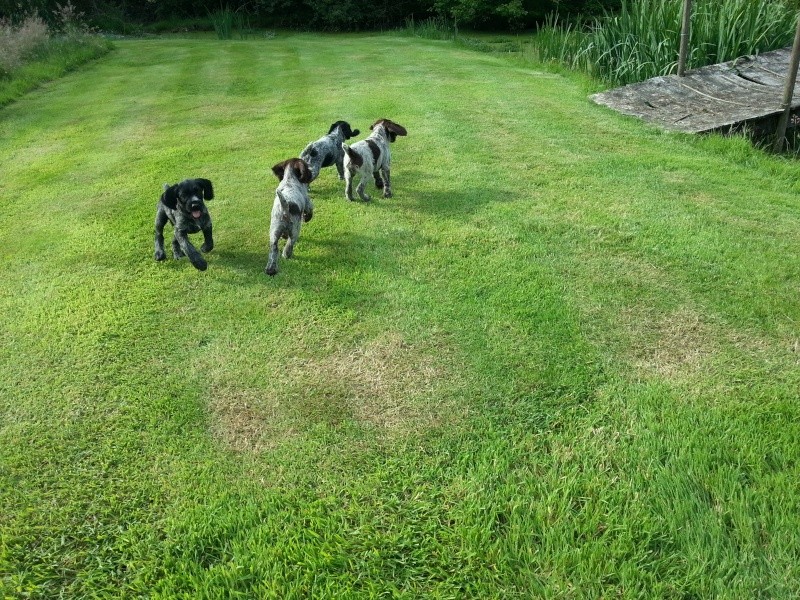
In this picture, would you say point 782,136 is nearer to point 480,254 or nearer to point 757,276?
point 757,276

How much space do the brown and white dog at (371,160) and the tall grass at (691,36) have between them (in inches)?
244

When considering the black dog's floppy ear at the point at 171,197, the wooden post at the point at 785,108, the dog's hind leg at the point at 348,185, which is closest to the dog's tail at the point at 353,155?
the dog's hind leg at the point at 348,185

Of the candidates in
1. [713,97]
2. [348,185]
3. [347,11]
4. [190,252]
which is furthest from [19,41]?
[347,11]

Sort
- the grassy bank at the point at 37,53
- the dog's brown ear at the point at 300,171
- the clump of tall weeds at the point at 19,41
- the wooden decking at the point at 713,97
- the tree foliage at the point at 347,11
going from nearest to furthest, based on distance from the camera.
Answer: the dog's brown ear at the point at 300,171
the wooden decking at the point at 713,97
the grassy bank at the point at 37,53
the clump of tall weeds at the point at 19,41
the tree foliage at the point at 347,11

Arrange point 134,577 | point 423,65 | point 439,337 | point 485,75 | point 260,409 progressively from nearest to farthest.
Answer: point 134,577
point 260,409
point 439,337
point 485,75
point 423,65

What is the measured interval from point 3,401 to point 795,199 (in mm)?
6672

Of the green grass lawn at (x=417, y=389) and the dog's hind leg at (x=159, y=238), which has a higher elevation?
the dog's hind leg at (x=159, y=238)

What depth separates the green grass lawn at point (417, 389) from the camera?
2.36m

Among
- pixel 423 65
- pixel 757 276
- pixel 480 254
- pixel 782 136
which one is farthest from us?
pixel 423 65

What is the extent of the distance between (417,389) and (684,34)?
855cm

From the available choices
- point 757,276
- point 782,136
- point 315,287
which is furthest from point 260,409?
point 782,136

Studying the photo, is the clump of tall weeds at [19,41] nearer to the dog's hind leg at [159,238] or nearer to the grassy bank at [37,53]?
the grassy bank at [37,53]

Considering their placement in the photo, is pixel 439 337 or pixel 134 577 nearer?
pixel 134 577

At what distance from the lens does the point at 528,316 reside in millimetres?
3895
